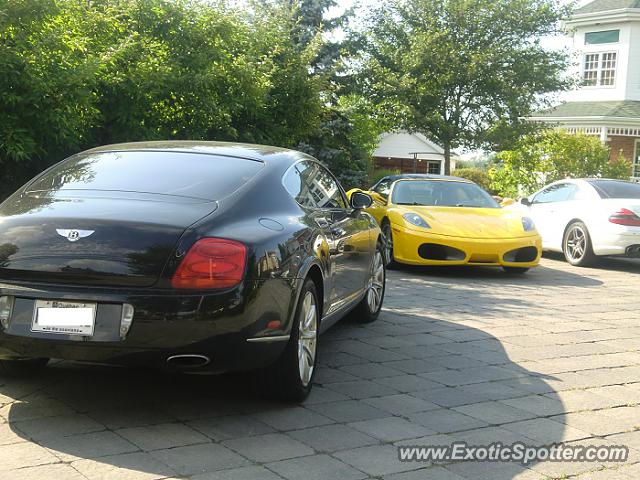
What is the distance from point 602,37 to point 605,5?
1305mm

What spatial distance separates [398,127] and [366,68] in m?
2.06

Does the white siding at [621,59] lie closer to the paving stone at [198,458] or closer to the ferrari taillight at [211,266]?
the ferrari taillight at [211,266]

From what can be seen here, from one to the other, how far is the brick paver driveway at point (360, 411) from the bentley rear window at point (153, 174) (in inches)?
45.2

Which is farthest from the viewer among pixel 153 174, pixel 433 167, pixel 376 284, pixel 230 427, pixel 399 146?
pixel 433 167

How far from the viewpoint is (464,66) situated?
914 inches

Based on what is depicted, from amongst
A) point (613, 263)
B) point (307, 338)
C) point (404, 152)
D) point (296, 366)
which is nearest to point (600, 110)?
point (404, 152)

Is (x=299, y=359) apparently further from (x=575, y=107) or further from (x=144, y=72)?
(x=575, y=107)


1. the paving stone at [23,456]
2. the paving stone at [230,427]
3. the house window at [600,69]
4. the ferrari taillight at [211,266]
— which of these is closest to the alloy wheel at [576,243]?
the paving stone at [230,427]

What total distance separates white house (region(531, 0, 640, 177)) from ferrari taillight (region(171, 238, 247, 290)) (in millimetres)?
27934

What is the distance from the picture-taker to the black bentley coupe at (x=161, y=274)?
378 centimetres

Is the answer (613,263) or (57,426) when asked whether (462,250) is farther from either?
(57,426)

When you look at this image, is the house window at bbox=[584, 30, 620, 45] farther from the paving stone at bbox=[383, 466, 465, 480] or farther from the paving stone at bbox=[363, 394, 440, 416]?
the paving stone at bbox=[383, 466, 465, 480]

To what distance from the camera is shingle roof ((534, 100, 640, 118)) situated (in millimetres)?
30031

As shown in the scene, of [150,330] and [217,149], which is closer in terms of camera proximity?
[150,330]
